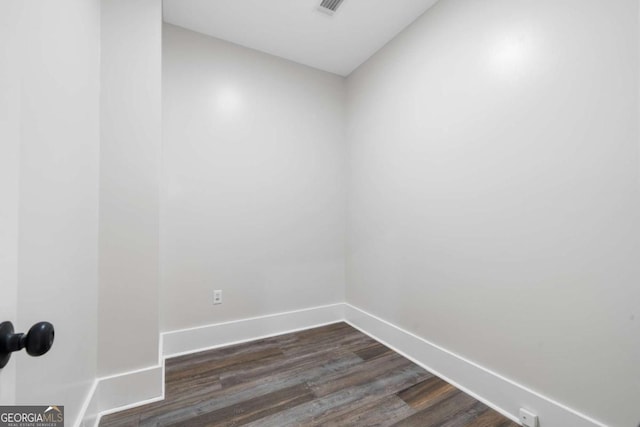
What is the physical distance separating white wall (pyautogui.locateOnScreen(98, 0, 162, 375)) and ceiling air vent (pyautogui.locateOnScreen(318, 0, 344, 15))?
1.10 metres

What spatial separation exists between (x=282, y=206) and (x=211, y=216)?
0.66 meters

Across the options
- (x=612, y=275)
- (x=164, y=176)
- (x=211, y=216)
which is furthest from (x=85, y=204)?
(x=612, y=275)

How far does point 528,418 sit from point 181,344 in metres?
2.35

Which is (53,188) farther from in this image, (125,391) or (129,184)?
(125,391)

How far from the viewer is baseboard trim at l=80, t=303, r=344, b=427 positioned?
5.03ft

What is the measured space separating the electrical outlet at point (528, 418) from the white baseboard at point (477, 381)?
0.02 meters

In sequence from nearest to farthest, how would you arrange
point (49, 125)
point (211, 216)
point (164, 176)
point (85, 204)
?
point (49, 125), point (85, 204), point (164, 176), point (211, 216)

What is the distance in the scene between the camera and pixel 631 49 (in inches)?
44.5

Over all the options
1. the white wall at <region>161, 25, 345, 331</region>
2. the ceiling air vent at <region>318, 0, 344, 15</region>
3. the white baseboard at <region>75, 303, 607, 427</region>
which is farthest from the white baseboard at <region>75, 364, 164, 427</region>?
the ceiling air vent at <region>318, 0, 344, 15</region>

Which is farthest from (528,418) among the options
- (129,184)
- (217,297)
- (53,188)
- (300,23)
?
(300,23)

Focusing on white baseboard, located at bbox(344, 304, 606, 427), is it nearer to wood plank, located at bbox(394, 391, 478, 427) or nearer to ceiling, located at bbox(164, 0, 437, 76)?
wood plank, located at bbox(394, 391, 478, 427)

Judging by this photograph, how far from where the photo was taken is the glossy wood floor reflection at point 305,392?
4.86 feet

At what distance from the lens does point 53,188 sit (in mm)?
1005

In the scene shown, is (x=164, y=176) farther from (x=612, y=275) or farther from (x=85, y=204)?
(x=612, y=275)
